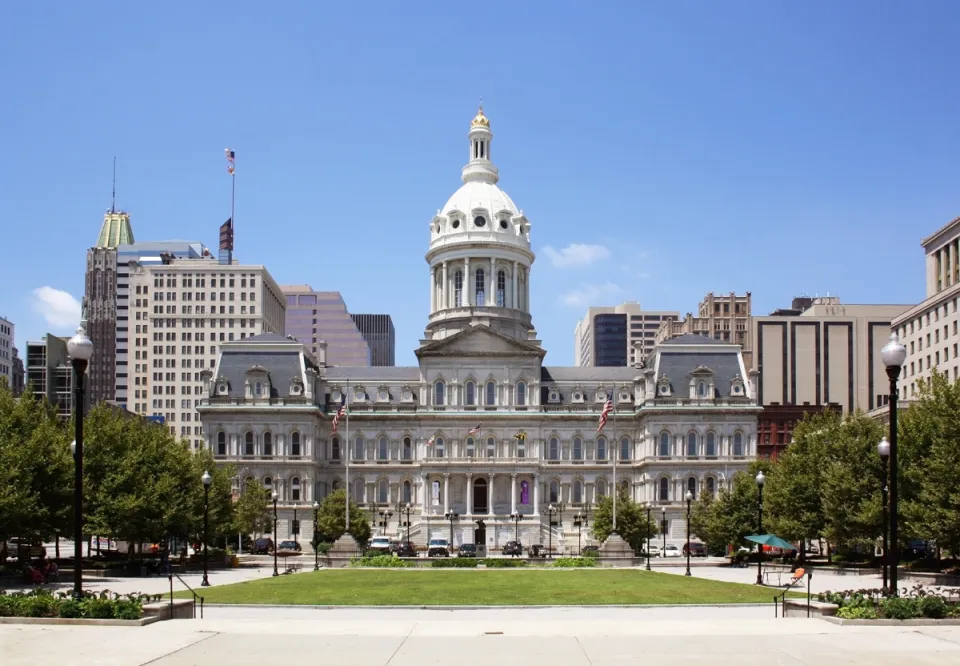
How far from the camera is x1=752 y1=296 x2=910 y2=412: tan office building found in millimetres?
188000

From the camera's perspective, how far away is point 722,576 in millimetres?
67812

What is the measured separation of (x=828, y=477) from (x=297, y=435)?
212 feet

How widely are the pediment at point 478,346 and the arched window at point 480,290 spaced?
12.1m

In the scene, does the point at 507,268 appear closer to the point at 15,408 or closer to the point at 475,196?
the point at 475,196

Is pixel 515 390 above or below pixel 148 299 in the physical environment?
below

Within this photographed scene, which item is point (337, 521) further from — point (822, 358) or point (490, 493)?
point (822, 358)

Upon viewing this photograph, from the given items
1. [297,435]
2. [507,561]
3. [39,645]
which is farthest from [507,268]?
[39,645]

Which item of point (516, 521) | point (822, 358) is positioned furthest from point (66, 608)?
point (822, 358)

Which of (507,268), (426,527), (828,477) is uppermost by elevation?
(507,268)

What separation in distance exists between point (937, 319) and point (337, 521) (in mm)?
57737

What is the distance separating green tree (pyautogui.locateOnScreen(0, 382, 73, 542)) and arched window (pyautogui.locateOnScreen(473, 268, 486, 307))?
236 ft

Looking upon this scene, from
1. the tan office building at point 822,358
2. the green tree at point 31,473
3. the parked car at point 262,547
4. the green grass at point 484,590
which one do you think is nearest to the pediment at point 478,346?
the parked car at point 262,547

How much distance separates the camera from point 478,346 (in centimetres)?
12475

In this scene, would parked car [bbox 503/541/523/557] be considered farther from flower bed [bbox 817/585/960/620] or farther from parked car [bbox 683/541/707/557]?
flower bed [bbox 817/585/960/620]
